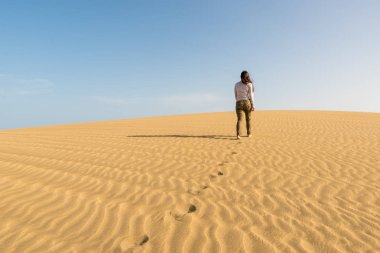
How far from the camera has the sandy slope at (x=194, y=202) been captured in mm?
2954

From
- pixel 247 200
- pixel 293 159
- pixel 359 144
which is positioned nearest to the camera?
pixel 247 200

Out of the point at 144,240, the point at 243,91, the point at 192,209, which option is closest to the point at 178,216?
the point at 192,209

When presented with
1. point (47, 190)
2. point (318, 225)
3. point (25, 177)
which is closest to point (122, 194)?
point (47, 190)

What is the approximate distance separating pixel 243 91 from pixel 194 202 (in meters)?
5.58

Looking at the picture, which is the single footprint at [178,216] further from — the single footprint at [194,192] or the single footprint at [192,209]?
the single footprint at [194,192]

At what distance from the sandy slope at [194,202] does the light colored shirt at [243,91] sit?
2.27 meters

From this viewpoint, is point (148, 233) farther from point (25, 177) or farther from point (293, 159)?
point (293, 159)

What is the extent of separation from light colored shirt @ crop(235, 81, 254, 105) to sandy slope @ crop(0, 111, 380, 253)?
89.2 inches

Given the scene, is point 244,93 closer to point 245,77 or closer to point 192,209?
point 245,77

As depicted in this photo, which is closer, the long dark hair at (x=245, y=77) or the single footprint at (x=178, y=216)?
the single footprint at (x=178, y=216)

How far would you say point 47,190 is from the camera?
464cm

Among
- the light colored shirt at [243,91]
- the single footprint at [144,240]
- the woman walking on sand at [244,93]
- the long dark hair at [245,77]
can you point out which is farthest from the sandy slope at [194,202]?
the long dark hair at [245,77]

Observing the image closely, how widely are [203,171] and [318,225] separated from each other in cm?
275

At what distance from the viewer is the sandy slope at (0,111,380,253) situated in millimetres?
2954
